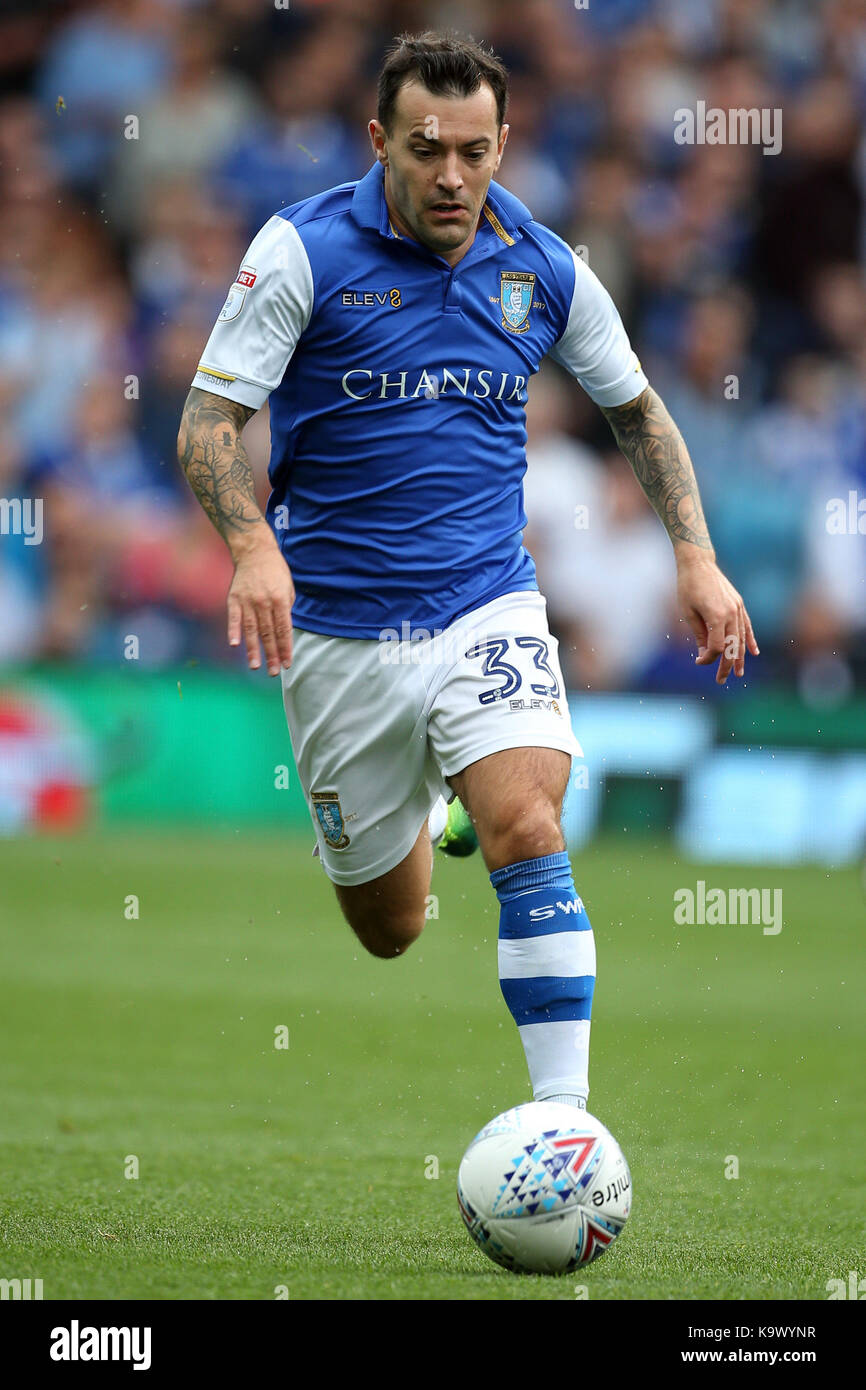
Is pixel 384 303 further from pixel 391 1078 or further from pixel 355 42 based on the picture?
pixel 355 42

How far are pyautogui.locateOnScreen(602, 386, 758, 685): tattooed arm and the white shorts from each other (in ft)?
1.27

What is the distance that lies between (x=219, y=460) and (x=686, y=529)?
127 cm

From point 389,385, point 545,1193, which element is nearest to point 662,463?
point 389,385

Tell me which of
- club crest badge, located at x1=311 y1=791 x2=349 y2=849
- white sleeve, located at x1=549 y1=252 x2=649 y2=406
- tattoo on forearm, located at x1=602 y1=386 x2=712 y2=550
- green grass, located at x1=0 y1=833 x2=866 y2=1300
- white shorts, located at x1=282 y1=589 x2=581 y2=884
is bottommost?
green grass, located at x1=0 y1=833 x2=866 y2=1300

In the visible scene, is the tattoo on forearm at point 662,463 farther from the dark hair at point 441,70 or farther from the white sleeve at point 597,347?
the dark hair at point 441,70

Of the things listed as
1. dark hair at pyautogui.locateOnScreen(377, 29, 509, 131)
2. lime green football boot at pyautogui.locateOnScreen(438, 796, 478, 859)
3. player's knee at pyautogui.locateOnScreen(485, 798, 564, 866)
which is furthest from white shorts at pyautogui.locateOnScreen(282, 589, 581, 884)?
dark hair at pyautogui.locateOnScreen(377, 29, 509, 131)

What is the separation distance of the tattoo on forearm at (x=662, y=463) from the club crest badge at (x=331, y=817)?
1.12m

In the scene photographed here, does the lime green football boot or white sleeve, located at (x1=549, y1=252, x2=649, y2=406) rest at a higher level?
white sleeve, located at (x1=549, y1=252, x2=649, y2=406)

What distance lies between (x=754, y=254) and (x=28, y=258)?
5.43 m

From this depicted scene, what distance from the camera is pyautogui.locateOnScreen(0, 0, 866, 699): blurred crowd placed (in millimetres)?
12547

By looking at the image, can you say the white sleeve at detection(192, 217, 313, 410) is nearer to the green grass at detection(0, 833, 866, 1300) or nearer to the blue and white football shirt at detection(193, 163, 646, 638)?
the blue and white football shirt at detection(193, 163, 646, 638)

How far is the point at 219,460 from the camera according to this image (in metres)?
4.39

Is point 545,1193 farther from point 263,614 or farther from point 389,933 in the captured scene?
point 389,933

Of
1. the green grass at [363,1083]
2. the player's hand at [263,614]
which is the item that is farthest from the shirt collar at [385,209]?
the green grass at [363,1083]
